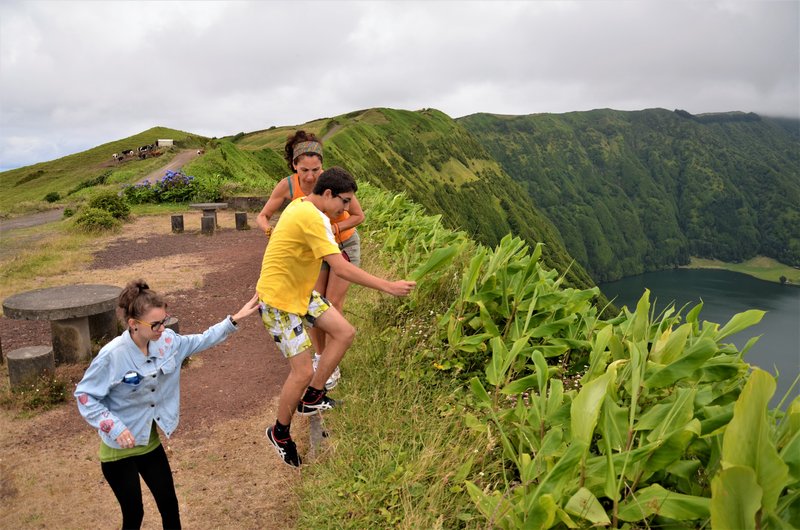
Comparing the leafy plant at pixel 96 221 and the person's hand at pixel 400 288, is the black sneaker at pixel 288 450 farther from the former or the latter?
the leafy plant at pixel 96 221

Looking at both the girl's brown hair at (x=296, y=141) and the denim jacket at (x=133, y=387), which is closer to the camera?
the denim jacket at (x=133, y=387)

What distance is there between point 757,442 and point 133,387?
2.77 meters

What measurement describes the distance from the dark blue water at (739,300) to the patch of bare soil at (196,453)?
79.2m

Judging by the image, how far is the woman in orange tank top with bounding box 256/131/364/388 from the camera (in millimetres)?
4504

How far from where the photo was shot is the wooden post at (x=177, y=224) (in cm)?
1501

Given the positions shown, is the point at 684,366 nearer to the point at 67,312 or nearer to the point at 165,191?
the point at 67,312

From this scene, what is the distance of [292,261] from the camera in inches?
135

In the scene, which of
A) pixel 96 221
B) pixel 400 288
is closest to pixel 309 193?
pixel 400 288

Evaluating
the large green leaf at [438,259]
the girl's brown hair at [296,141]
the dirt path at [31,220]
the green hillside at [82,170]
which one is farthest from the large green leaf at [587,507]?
the green hillside at [82,170]

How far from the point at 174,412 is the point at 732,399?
2.96 meters

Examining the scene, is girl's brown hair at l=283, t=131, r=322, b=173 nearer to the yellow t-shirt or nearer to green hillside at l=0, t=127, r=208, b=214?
the yellow t-shirt

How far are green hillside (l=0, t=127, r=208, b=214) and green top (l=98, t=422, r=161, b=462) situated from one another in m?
29.4

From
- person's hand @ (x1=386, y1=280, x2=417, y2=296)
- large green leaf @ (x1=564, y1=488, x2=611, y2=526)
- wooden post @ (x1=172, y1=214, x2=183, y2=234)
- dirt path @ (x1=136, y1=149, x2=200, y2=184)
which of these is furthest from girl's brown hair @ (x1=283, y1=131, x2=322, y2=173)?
dirt path @ (x1=136, y1=149, x2=200, y2=184)

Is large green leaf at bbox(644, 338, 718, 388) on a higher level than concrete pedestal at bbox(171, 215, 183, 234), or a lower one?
lower
